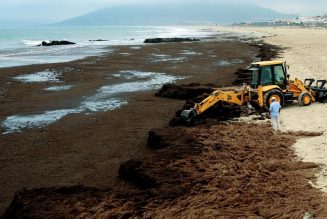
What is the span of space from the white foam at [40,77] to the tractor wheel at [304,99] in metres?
16.4

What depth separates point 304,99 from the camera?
1734 cm

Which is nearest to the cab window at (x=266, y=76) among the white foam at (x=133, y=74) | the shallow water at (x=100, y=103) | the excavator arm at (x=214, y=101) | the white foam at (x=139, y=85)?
the excavator arm at (x=214, y=101)

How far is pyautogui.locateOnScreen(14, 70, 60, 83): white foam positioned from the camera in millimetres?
28062

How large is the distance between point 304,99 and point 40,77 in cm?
1855

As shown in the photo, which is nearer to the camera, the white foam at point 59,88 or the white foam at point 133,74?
the white foam at point 59,88

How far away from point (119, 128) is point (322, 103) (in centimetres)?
836

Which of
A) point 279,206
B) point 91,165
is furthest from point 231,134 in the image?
point 279,206

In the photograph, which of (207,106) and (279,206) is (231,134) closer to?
(207,106)

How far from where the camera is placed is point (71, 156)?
13.1m

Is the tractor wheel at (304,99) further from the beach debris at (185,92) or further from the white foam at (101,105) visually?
the white foam at (101,105)

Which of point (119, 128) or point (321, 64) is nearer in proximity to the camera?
point (119, 128)

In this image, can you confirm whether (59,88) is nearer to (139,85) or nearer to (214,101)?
(139,85)

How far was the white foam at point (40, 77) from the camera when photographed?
2806cm

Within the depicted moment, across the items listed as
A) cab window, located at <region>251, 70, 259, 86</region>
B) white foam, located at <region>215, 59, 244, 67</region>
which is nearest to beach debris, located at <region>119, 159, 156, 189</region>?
cab window, located at <region>251, 70, 259, 86</region>
